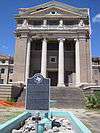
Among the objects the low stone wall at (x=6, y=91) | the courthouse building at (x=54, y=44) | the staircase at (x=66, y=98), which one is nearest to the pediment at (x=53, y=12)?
the courthouse building at (x=54, y=44)

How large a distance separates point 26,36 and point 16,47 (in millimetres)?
2577

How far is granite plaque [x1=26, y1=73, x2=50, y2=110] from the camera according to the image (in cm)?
1383

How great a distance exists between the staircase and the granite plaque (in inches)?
395

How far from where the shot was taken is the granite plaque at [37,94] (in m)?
13.8

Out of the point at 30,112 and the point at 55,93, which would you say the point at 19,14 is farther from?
the point at 30,112

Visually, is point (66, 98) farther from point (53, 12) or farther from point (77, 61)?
point (53, 12)

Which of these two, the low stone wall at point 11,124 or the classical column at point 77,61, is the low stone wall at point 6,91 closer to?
the classical column at point 77,61

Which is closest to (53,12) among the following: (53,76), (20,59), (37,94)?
(20,59)

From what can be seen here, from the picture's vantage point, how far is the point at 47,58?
151 feet

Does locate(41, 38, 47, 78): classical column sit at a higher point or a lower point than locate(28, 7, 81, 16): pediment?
lower

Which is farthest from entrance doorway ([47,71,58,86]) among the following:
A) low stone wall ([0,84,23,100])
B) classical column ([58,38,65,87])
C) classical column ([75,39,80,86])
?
low stone wall ([0,84,23,100])

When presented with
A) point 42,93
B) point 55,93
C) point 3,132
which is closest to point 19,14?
point 55,93

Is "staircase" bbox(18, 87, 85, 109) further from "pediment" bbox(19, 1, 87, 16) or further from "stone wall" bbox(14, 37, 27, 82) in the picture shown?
"pediment" bbox(19, 1, 87, 16)

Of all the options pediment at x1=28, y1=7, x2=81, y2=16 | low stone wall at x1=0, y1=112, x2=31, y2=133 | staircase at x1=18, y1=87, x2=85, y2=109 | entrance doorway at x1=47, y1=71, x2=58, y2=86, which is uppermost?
pediment at x1=28, y1=7, x2=81, y2=16
